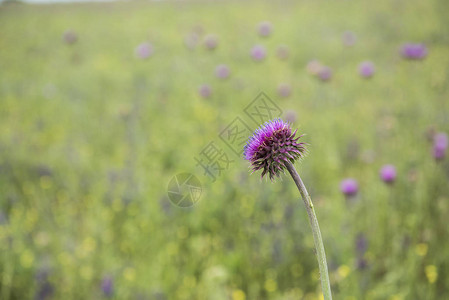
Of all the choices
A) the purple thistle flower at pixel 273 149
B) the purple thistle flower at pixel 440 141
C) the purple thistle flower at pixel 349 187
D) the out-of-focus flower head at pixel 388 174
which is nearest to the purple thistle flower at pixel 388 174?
the out-of-focus flower head at pixel 388 174

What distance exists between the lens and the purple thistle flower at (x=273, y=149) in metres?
1.06

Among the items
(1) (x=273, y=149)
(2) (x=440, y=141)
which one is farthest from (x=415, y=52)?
(1) (x=273, y=149)

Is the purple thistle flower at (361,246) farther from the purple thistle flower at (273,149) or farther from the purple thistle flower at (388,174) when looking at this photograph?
the purple thistle flower at (273,149)

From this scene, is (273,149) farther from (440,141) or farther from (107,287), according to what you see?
(440,141)

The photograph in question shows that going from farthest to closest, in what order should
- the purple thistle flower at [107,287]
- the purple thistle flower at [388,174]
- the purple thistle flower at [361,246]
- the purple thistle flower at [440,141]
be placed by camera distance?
the purple thistle flower at [440,141]
the purple thistle flower at [388,174]
the purple thistle flower at [361,246]
the purple thistle flower at [107,287]

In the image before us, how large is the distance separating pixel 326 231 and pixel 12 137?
436 centimetres

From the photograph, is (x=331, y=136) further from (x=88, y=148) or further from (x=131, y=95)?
(x=131, y=95)

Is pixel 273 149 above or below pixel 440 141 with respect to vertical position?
below

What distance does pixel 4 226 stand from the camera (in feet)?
10.3

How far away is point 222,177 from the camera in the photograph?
3.90 meters

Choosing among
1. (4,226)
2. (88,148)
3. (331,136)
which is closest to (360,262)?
(331,136)

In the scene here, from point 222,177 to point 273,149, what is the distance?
2835 millimetres

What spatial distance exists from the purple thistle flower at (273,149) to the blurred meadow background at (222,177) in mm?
1447

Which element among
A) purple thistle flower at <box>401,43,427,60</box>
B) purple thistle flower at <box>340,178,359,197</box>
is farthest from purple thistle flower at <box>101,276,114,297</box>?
purple thistle flower at <box>401,43,427,60</box>
